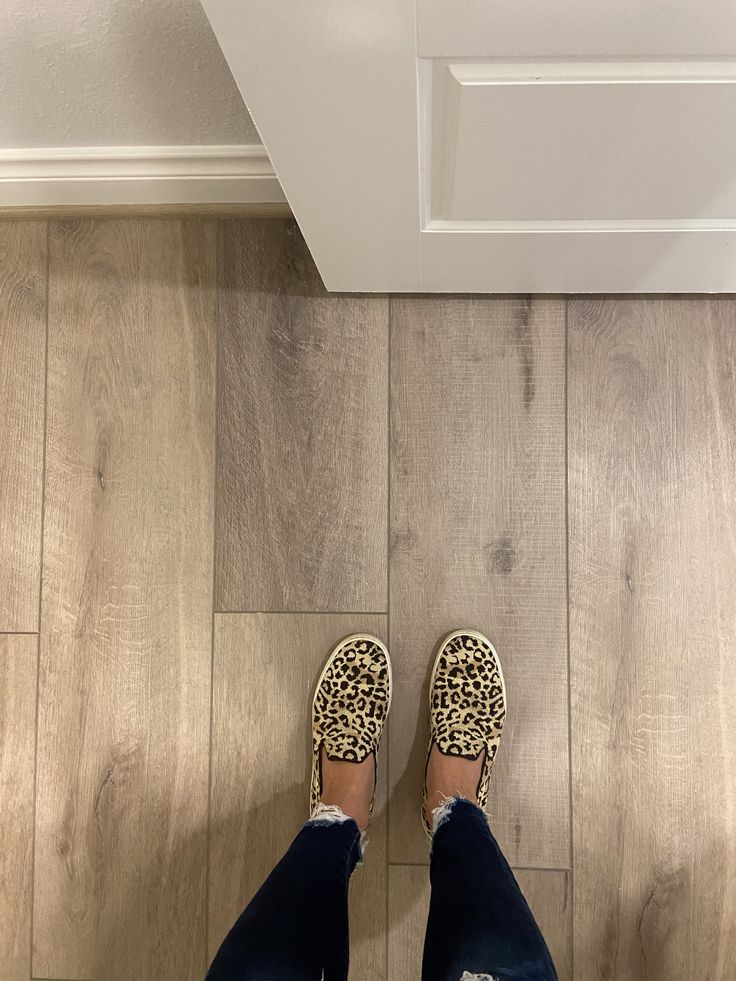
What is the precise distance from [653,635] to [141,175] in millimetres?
918

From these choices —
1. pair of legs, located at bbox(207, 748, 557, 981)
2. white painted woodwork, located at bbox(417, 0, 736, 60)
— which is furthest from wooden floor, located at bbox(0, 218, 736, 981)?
white painted woodwork, located at bbox(417, 0, 736, 60)

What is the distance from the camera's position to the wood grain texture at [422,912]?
99 centimetres

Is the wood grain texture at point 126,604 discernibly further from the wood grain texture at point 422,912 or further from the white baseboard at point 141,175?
the wood grain texture at point 422,912

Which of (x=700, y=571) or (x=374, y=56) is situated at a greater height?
(x=374, y=56)

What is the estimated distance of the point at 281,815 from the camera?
103 cm

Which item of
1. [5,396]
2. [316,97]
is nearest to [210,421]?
[5,396]

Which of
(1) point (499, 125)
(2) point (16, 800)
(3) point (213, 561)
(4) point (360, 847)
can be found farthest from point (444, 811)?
(1) point (499, 125)

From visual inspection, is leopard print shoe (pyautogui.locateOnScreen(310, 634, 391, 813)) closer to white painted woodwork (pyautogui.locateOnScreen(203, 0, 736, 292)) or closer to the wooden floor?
the wooden floor

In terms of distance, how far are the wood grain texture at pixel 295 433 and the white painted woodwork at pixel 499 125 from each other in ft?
0.64

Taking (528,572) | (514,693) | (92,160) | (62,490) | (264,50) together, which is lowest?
(514,693)

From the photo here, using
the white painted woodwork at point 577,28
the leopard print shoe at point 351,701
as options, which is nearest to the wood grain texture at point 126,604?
the leopard print shoe at point 351,701

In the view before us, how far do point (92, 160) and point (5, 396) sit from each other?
368 mm

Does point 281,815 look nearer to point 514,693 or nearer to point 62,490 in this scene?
point 514,693

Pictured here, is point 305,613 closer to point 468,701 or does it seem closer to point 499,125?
point 468,701
